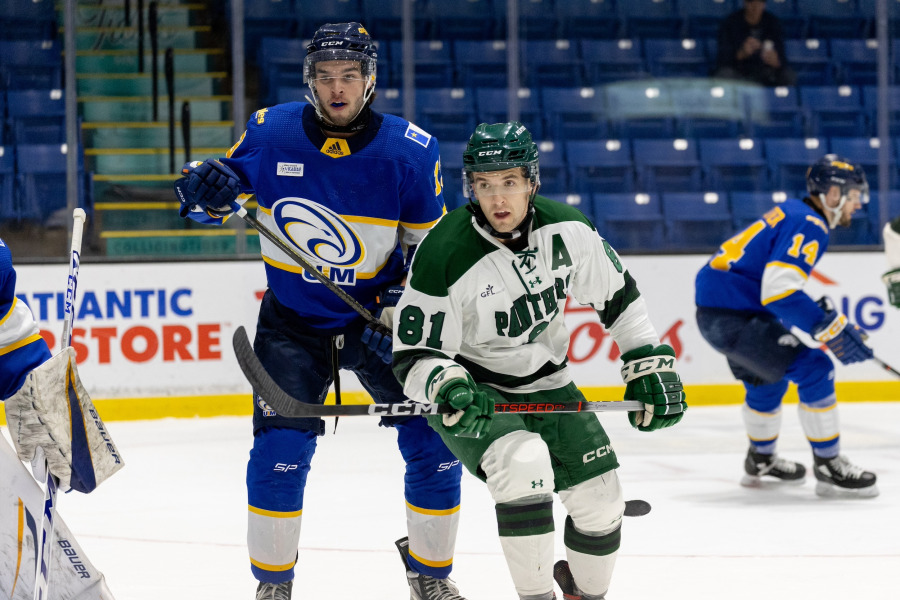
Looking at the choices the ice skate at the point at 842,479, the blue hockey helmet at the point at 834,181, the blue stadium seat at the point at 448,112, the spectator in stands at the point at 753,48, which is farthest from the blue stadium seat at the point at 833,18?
the ice skate at the point at 842,479

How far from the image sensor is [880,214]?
6.65 m

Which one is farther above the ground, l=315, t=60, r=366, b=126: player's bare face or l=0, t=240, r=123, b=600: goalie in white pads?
l=315, t=60, r=366, b=126: player's bare face

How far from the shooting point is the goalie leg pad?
7.36 ft

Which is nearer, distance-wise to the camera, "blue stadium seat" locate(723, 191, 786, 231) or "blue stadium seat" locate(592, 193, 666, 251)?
"blue stadium seat" locate(592, 193, 666, 251)

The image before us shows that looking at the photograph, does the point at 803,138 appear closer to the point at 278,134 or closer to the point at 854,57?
the point at 854,57

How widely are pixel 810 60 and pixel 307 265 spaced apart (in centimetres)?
526

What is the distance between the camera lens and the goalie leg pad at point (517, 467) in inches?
88.3

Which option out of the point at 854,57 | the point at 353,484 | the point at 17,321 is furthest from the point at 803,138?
the point at 17,321

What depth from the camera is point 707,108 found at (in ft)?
22.5

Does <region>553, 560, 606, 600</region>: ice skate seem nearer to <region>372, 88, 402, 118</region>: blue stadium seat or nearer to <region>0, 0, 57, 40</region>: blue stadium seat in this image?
<region>372, 88, 402, 118</region>: blue stadium seat

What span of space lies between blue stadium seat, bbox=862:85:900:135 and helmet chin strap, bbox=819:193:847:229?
2828 millimetres

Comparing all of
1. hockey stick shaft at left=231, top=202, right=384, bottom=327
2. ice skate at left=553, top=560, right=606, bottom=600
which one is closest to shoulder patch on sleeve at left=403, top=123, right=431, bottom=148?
hockey stick shaft at left=231, top=202, right=384, bottom=327

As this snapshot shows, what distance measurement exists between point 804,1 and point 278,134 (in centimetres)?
535

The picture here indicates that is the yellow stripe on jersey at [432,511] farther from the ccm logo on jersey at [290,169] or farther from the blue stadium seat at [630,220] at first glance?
the blue stadium seat at [630,220]
